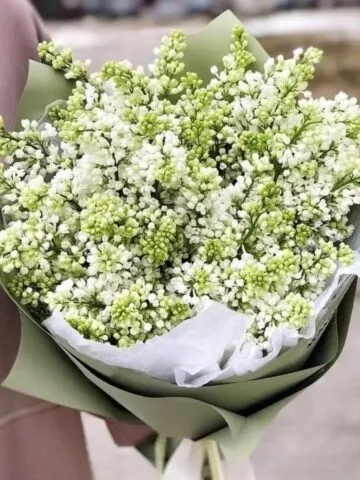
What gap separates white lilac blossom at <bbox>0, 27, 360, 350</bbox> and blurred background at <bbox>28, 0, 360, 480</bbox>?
3.97 ft

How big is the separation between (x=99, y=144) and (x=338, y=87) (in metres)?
2.02

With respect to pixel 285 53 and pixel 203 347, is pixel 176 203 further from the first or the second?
pixel 285 53

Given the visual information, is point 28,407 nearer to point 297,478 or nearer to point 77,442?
point 77,442

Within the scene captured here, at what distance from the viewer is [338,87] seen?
8.54ft

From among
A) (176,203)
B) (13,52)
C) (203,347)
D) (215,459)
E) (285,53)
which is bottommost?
(215,459)

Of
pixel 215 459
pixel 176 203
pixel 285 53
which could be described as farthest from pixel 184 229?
pixel 285 53

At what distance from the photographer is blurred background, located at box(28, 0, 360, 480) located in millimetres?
1984

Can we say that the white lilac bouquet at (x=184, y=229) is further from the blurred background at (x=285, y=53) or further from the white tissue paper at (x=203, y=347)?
the blurred background at (x=285, y=53)

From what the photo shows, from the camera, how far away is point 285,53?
257 centimetres

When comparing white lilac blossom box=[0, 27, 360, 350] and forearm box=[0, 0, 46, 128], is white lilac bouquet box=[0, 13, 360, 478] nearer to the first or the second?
white lilac blossom box=[0, 27, 360, 350]

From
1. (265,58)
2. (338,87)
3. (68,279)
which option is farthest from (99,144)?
(338,87)

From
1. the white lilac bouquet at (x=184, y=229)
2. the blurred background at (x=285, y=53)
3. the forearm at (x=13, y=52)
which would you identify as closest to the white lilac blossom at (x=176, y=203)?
the white lilac bouquet at (x=184, y=229)

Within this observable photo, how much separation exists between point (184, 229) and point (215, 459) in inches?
9.0

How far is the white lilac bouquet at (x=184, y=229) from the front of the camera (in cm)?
68
